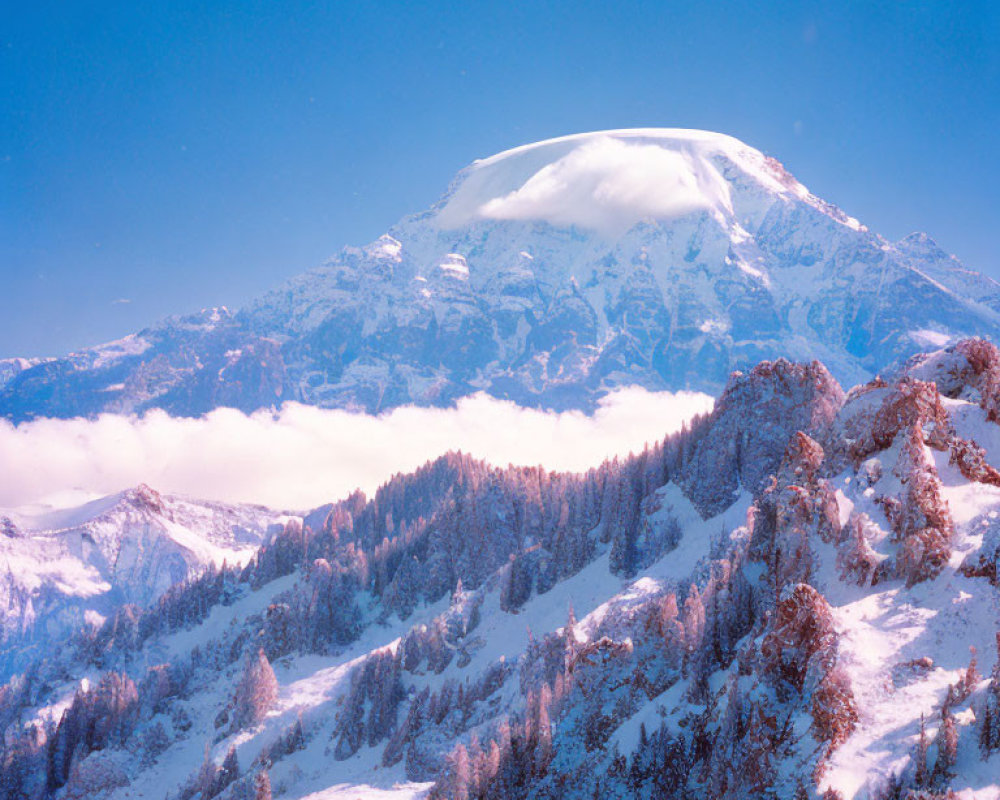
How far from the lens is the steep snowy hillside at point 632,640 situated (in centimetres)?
4147

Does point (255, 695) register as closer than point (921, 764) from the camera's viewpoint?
No

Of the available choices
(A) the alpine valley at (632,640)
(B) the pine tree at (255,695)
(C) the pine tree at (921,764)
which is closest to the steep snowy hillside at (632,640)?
(C) the pine tree at (921,764)

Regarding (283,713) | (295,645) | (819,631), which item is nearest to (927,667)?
(819,631)

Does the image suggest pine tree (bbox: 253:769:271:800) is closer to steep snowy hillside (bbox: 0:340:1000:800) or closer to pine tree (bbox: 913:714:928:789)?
steep snowy hillside (bbox: 0:340:1000:800)

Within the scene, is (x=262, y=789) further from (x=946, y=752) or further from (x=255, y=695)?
(x=946, y=752)

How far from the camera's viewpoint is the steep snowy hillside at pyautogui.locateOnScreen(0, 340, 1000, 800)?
41.5 m

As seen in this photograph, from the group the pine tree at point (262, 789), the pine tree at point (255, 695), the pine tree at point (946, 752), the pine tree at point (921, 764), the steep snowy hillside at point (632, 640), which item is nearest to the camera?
the pine tree at point (946, 752)

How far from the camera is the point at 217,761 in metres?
115

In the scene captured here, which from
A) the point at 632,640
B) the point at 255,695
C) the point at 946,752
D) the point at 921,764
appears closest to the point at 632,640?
the point at 632,640

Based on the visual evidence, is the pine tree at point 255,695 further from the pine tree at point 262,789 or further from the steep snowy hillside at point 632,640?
the pine tree at point 262,789

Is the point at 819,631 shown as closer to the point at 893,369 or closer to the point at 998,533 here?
the point at 998,533

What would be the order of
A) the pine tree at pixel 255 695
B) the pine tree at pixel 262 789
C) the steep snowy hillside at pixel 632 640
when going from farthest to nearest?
the pine tree at pixel 255 695, the pine tree at pixel 262 789, the steep snowy hillside at pixel 632 640

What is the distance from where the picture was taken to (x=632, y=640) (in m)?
72.2

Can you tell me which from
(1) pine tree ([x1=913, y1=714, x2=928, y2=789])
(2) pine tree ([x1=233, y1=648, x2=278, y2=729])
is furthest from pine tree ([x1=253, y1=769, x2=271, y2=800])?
(1) pine tree ([x1=913, y1=714, x2=928, y2=789])
